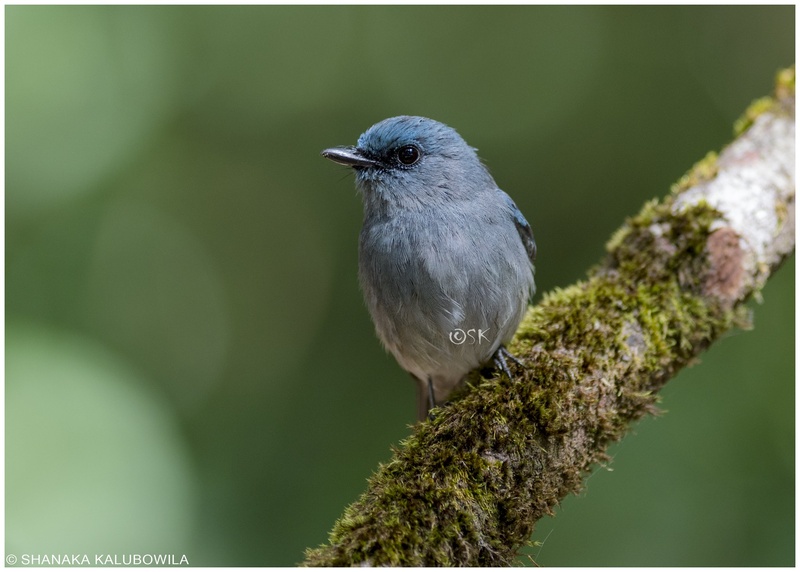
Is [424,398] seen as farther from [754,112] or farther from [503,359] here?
[754,112]

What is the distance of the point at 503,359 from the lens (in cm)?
322

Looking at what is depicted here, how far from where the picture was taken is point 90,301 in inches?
226

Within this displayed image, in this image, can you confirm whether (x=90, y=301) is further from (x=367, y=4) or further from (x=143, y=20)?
(x=367, y=4)

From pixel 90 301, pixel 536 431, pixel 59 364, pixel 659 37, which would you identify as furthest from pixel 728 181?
pixel 90 301

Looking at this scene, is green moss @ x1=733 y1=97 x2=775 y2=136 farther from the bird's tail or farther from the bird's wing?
the bird's tail

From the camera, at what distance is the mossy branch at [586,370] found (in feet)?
8.10

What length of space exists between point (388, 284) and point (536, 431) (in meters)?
1.00

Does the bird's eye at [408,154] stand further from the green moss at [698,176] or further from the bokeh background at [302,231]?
the bokeh background at [302,231]

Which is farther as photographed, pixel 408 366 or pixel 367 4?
pixel 367 4

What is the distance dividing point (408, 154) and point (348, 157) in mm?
314

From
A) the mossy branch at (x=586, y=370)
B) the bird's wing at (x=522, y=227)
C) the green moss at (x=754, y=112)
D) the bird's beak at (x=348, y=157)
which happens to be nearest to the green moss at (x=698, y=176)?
the mossy branch at (x=586, y=370)

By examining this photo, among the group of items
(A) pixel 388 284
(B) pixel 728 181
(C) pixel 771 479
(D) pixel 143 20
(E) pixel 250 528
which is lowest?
(E) pixel 250 528

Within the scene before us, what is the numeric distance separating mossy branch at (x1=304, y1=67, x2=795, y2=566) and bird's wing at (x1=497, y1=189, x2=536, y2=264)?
303 mm

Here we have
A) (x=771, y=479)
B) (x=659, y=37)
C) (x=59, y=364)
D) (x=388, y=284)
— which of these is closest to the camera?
(x=388, y=284)
